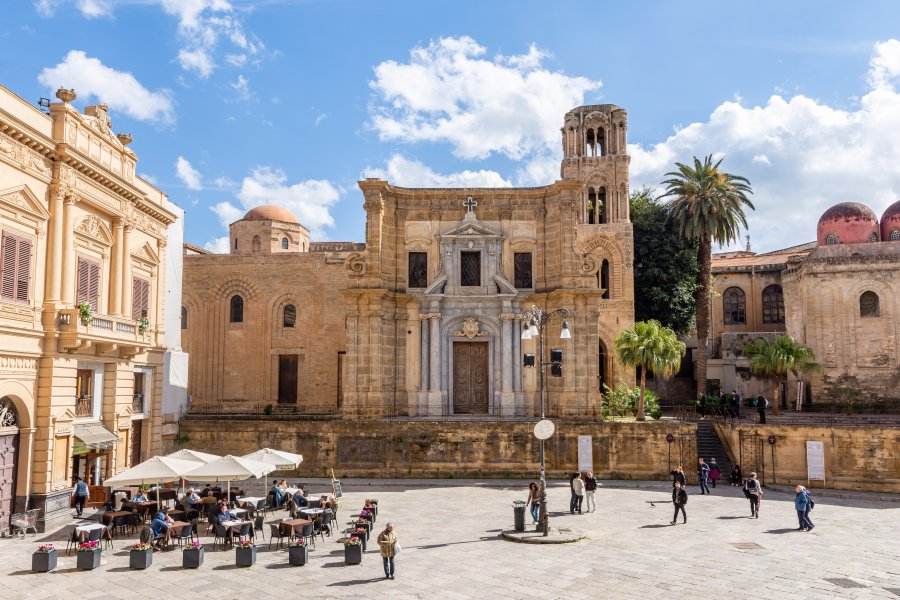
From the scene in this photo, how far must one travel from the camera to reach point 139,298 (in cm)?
2727

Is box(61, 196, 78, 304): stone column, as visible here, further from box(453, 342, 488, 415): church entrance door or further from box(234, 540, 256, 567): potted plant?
box(453, 342, 488, 415): church entrance door

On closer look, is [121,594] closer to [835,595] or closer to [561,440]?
[835,595]

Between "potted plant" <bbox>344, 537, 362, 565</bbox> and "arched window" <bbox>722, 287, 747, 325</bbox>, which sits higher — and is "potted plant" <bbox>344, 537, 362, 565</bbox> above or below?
below

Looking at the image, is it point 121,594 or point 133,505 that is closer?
point 121,594

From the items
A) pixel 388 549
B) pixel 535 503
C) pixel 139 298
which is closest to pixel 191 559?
pixel 388 549

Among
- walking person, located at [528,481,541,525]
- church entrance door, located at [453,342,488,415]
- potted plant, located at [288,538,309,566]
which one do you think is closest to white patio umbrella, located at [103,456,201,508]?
potted plant, located at [288,538,309,566]

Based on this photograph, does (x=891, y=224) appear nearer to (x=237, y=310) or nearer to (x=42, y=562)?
(x=237, y=310)

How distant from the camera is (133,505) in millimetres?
19750

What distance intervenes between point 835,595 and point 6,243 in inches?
856

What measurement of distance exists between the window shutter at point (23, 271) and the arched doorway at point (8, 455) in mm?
2904

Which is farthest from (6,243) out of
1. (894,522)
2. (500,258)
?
(894,522)

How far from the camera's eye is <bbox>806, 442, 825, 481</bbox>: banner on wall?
2934cm

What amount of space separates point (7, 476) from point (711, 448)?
2657 cm

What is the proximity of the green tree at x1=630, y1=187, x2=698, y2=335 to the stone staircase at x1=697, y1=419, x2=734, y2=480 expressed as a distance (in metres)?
11.2
